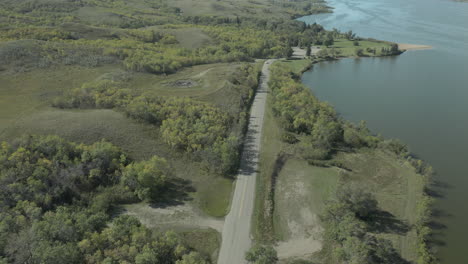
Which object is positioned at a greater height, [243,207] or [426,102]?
[426,102]

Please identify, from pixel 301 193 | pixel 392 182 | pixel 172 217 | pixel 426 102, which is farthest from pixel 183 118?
pixel 426 102

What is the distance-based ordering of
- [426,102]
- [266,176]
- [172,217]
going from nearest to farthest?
[172,217]
[266,176]
[426,102]

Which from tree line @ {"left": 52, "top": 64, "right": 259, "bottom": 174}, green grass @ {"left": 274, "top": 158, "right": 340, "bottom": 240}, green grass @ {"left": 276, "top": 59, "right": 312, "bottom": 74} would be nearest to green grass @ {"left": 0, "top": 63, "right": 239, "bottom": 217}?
tree line @ {"left": 52, "top": 64, "right": 259, "bottom": 174}

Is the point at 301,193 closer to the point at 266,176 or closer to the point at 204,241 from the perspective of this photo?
the point at 266,176

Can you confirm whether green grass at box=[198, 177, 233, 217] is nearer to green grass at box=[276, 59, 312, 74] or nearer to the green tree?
the green tree

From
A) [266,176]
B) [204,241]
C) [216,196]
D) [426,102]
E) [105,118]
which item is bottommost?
[204,241]

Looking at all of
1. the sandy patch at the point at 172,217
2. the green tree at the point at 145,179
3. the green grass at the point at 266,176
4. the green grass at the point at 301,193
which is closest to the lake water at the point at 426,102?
the green grass at the point at 301,193
